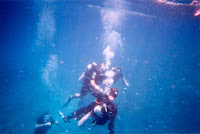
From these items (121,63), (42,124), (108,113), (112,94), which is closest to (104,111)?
(108,113)

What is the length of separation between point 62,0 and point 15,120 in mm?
13610

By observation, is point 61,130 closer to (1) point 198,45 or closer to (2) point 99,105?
(2) point 99,105

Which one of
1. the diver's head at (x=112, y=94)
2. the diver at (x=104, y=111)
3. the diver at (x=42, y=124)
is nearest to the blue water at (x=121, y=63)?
the diver at (x=42, y=124)

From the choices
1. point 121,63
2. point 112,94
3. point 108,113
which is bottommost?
point 108,113

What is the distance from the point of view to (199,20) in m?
15.0

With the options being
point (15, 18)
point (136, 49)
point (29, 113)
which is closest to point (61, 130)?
point (29, 113)

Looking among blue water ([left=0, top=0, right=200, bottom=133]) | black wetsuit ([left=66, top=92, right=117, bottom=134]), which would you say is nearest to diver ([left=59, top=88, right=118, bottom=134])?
black wetsuit ([left=66, top=92, right=117, bottom=134])

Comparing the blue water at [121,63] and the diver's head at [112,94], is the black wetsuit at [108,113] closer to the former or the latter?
the diver's head at [112,94]

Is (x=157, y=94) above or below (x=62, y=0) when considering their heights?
below

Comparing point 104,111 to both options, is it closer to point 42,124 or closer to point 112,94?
point 112,94

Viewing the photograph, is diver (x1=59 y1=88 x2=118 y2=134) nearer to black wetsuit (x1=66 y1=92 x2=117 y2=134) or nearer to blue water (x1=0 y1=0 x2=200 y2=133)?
black wetsuit (x1=66 y1=92 x2=117 y2=134)

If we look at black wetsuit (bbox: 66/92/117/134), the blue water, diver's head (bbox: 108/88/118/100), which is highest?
the blue water

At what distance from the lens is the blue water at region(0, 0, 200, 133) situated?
1549 cm

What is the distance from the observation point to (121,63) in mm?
26984
